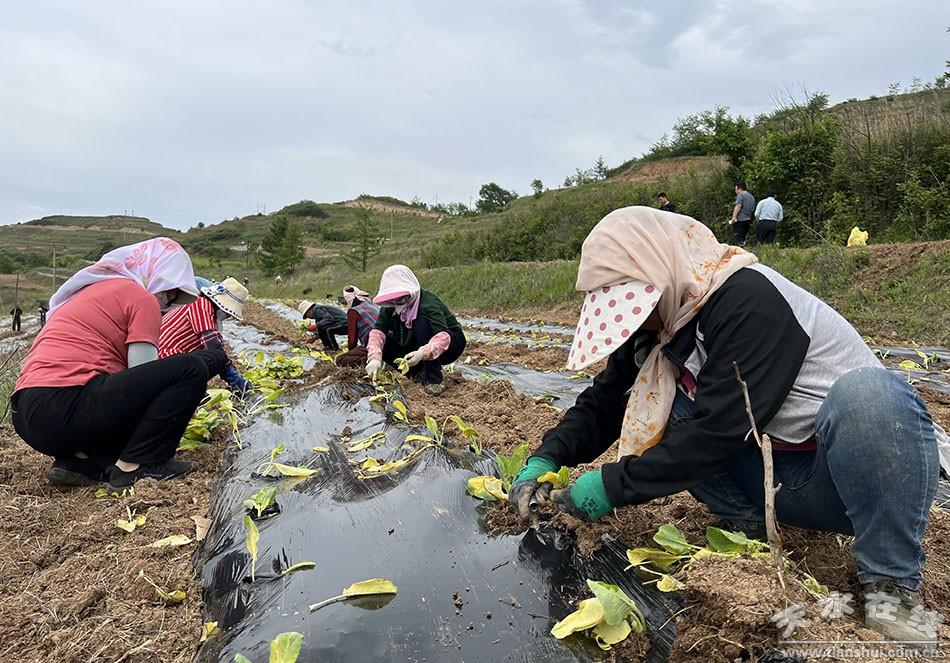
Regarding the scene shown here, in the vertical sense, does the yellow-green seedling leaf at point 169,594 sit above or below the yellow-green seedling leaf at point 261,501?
below

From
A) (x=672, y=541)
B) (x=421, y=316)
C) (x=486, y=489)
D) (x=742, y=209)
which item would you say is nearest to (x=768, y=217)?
(x=742, y=209)

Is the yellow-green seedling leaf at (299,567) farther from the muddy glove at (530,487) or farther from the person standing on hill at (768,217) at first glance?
the person standing on hill at (768,217)

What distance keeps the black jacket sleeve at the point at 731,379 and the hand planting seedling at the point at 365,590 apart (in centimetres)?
77

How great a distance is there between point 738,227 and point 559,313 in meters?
4.80

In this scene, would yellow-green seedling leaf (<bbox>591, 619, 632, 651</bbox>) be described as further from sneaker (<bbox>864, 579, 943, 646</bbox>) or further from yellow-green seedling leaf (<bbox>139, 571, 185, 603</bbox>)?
yellow-green seedling leaf (<bbox>139, 571, 185, 603</bbox>)

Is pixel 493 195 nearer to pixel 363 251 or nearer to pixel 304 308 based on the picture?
pixel 363 251

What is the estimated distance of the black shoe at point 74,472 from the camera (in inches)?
113

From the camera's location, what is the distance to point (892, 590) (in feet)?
4.76

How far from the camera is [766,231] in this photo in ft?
41.5

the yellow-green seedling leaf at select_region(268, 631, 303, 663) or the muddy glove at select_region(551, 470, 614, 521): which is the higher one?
the muddy glove at select_region(551, 470, 614, 521)

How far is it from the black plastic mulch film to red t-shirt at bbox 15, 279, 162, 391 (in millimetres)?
890

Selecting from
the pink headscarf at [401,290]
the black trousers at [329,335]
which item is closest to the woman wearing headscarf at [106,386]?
the pink headscarf at [401,290]

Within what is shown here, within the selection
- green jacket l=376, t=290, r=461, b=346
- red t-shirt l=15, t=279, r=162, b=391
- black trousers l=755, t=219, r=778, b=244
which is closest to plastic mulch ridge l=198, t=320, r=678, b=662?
red t-shirt l=15, t=279, r=162, b=391

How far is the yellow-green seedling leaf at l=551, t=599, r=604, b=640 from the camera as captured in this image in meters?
1.41
